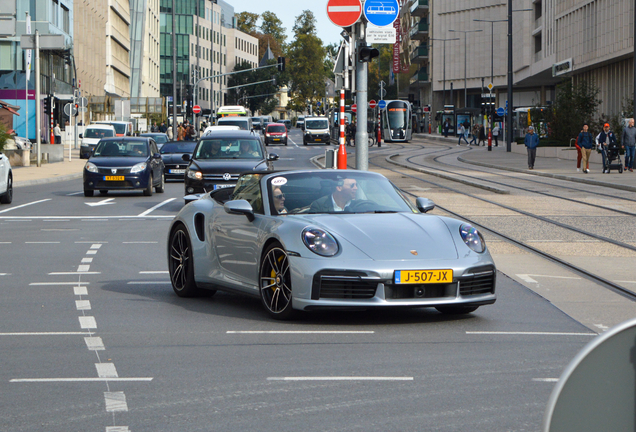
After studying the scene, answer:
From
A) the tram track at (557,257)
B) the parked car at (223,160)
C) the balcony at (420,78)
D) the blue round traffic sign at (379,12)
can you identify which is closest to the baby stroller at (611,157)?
the tram track at (557,257)

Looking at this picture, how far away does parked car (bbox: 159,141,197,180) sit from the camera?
1307 inches

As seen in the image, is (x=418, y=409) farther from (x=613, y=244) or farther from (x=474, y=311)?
(x=613, y=244)

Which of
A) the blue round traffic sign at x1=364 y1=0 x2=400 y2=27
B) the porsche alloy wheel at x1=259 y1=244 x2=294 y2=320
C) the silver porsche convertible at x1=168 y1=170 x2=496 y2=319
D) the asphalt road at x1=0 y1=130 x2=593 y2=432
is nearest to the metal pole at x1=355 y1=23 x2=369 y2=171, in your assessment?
the blue round traffic sign at x1=364 y1=0 x2=400 y2=27

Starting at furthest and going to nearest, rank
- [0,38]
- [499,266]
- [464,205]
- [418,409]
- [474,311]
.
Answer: [0,38] < [464,205] < [499,266] < [474,311] < [418,409]

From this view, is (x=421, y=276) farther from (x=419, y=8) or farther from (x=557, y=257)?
(x=419, y=8)

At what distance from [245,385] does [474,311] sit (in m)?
3.33

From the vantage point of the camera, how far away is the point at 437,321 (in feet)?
25.7

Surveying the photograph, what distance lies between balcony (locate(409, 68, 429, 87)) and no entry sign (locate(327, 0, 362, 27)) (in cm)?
9933

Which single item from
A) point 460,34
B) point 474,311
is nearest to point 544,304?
point 474,311

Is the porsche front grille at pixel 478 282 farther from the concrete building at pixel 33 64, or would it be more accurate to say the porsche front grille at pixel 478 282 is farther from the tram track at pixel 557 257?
the concrete building at pixel 33 64

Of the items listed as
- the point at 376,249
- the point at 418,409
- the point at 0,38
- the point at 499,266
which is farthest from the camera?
the point at 0,38

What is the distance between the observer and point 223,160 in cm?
2033

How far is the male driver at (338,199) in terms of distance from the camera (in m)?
8.44

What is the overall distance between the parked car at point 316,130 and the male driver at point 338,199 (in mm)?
68629
